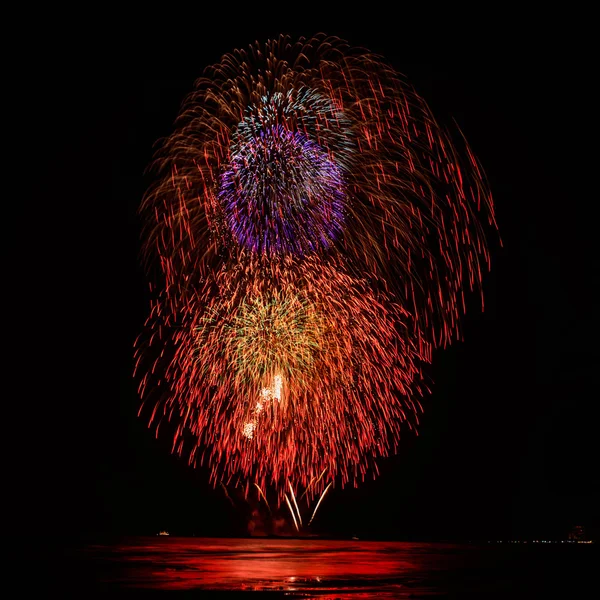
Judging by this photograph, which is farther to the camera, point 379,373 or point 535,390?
point 535,390

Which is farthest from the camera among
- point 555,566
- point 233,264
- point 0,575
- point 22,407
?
point 22,407

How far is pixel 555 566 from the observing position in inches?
757

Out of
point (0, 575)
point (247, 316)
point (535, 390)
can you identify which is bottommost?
point (535, 390)

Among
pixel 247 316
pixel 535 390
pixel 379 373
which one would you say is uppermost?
pixel 247 316

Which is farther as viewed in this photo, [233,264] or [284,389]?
[284,389]

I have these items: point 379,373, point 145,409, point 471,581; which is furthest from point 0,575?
point 145,409

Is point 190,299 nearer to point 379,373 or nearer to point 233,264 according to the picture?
point 233,264

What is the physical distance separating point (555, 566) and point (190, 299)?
487 inches

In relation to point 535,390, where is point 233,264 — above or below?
above

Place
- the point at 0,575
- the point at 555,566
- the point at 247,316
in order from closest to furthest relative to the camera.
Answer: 1. the point at 0,575
2. the point at 555,566
3. the point at 247,316

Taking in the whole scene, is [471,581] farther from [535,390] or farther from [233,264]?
[535,390]

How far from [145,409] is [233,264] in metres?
28.1

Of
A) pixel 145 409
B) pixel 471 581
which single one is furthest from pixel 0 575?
pixel 145 409

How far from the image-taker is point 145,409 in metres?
50.0
